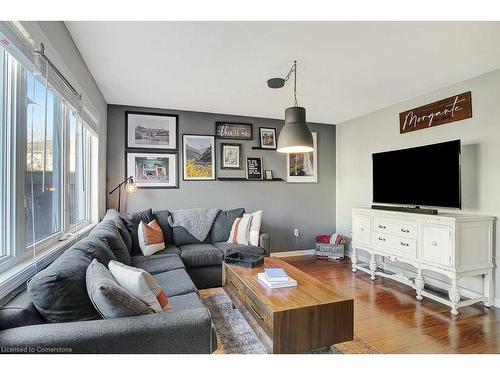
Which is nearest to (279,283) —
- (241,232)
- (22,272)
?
(22,272)

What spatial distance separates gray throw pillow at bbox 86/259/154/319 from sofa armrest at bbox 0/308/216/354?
3cm

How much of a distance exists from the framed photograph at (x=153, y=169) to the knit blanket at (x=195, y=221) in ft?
1.90

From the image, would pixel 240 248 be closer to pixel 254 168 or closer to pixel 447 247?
pixel 254 168

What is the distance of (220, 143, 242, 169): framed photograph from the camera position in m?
4.30

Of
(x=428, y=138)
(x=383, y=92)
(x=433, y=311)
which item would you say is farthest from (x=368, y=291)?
(x=383, y=92)

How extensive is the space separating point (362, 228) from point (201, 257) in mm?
2221

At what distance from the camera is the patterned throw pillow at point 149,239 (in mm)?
3082

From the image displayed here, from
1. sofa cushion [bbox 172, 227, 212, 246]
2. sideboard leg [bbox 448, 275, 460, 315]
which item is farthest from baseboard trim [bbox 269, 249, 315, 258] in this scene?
sideboard leg [bbox 448, 275, 460, 315]

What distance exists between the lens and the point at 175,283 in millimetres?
2092

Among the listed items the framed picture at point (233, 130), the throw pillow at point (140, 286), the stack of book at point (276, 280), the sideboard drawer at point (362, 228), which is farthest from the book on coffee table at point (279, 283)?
the framed picture at point (233, 130)

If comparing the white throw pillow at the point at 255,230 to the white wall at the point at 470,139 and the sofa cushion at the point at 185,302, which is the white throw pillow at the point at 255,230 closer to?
the sofa cushion at the point at 185,302

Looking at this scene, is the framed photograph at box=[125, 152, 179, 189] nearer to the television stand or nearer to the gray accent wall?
the gray accent wall

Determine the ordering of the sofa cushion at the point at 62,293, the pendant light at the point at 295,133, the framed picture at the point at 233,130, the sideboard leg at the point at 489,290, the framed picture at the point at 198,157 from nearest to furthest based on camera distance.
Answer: the sofa cushion at the point at 62,293 → the pendant light at the point at 295,133 → the sideboard leg at the point at 489,290 → the framed picture at the point at 198,157 → the framed picture at the point at 233,130
